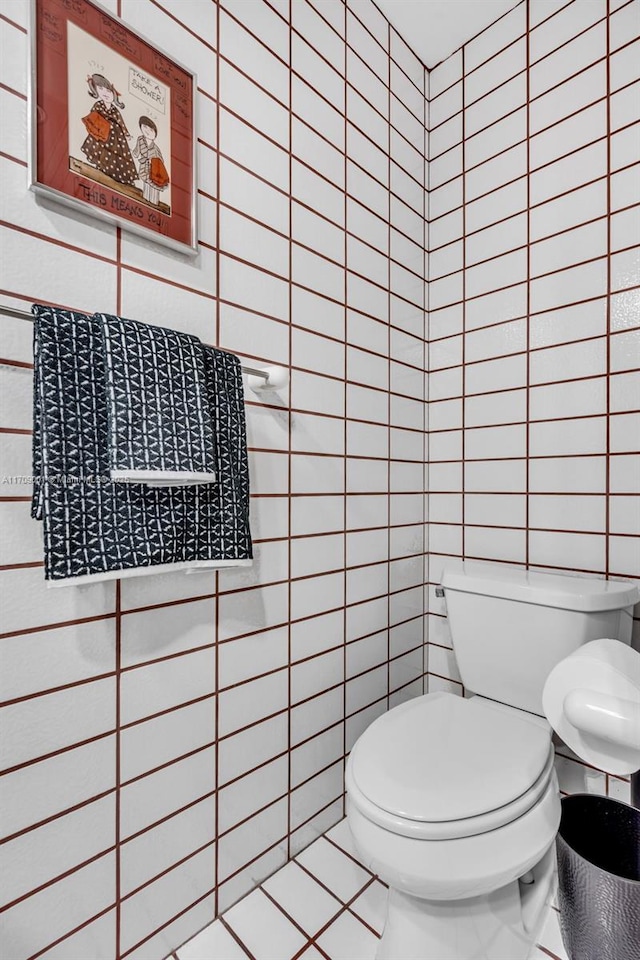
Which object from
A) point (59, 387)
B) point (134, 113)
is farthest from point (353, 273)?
point (59, 387)

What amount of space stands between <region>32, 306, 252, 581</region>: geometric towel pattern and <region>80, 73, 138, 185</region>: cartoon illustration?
11.9 inches

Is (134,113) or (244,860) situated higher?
(134,113)

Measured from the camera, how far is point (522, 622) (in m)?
1.23

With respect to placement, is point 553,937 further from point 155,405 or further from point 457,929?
point 155,405

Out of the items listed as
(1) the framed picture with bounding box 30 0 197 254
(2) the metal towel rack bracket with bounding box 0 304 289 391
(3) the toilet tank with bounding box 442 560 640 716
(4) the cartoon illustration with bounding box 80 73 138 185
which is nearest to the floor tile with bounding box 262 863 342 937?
(3) the toilet tank with bounding box 442 560 640 716

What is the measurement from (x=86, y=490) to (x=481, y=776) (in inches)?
33.7

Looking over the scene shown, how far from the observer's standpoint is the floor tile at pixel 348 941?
100 centimetres

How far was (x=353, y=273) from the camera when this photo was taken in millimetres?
1425

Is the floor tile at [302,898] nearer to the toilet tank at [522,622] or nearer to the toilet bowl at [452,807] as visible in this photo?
the toilet bowl at [452,807]

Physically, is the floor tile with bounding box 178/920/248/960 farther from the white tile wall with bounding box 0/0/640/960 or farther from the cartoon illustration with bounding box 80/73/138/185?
the cartoon illustration with bounding box 80/73/138/185

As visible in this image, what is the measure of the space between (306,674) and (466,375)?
1.02 meters

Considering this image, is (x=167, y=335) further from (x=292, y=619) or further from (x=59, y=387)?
(x=292, y=619)

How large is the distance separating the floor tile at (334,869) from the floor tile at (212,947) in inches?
9.4

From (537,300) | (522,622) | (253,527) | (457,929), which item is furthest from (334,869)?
(537,300)
